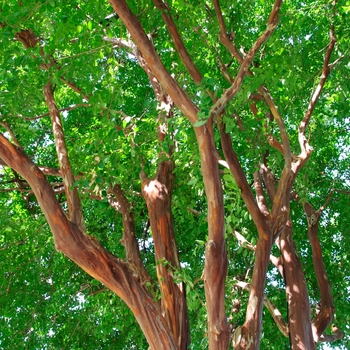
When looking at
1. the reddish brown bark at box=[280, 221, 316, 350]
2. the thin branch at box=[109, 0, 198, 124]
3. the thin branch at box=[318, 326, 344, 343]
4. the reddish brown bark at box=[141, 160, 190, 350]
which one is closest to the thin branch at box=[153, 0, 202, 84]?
the thin branch at box=[109, 0, 198, 124]

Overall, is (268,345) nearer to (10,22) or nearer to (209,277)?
(209,277)

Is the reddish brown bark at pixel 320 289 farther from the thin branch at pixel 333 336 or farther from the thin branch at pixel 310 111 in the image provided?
the thin branch at pixel 310 111

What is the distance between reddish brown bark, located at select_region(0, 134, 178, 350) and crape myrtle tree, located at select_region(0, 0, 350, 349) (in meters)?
0.01

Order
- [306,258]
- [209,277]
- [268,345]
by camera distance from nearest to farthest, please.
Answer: [209,277]
[268,345]
[306,258]

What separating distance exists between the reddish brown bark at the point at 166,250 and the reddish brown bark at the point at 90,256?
21cm

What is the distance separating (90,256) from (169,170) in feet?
5.82

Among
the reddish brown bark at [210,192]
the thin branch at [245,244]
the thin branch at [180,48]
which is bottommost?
the reddish brown bark at [210,192]

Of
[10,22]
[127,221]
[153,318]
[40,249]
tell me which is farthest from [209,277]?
[40,249]

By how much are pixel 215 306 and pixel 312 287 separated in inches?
232

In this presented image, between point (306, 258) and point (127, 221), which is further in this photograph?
point (306, 258)

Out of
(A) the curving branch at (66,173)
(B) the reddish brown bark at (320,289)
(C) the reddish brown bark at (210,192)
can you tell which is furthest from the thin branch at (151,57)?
(B) the reddish brown bark at (320,289)

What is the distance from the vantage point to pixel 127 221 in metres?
6.46

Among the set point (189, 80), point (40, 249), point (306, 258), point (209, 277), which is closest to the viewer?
point (209, 277)

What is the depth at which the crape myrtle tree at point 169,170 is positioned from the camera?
4562mm
